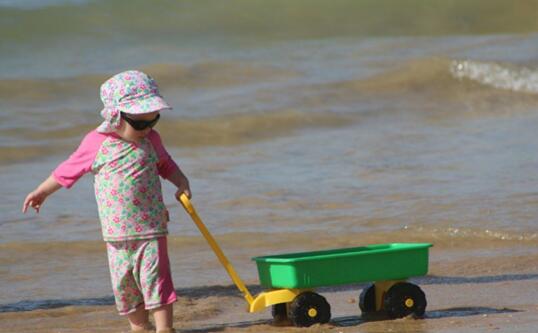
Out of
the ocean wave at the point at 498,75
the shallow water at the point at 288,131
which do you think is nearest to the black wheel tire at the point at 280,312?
the shallow water at the point at 288,131

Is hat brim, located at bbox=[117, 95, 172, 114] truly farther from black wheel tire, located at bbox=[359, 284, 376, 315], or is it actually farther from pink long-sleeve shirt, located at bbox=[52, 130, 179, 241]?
black wheel tire, located at bbox=[359, 284, 376, 315]

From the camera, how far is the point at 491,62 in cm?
1551

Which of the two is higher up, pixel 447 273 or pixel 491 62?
pixel 491 62

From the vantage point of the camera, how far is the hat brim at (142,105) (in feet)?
13.9

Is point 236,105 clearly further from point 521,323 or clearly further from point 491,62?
point 521,323

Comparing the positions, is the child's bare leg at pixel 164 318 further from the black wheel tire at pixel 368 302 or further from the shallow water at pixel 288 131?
the shallow water at pixel 288 131

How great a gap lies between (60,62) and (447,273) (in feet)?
39.2

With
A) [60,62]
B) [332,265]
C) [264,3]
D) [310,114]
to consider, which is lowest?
[332,265]

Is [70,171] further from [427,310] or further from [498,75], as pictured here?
[498,75]

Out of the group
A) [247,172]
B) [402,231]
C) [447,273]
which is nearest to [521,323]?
[447,273]

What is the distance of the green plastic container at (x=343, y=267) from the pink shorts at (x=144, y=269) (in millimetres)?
407

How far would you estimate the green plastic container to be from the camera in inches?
173

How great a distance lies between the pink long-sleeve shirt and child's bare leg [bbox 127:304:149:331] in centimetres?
33

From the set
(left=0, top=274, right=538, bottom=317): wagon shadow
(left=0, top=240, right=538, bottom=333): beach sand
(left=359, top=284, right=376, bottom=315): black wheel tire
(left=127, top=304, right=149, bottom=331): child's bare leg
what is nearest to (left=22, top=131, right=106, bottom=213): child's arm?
(left=127, top=304, right=149, bottom=331): child's bare leg
